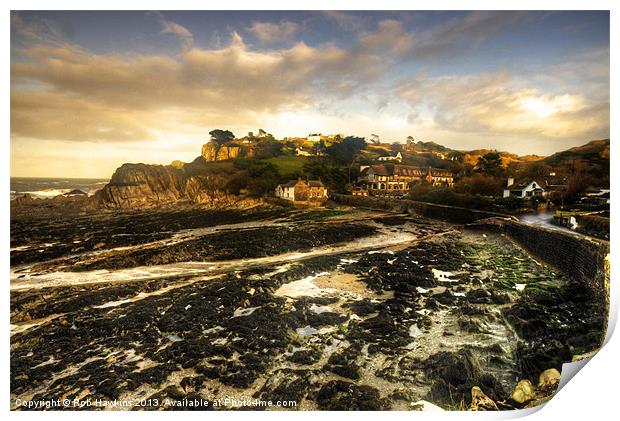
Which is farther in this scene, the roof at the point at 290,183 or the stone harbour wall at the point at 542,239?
the roof at the point at 290,183

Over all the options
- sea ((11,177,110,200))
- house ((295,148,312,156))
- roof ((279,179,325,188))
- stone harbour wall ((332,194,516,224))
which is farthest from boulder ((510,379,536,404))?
sea ((11,177,110,200))

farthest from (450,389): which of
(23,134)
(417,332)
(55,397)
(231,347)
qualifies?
(23,134)

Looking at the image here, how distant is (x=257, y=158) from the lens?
4.00 meters

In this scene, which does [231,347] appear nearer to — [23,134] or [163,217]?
[163,217]

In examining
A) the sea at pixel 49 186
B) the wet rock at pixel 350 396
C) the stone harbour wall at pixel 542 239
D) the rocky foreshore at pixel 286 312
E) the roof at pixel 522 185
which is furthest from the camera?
the roof at pixel 522 185

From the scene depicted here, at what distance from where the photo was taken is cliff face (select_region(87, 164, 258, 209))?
3891mm

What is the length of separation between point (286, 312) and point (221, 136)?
225cm

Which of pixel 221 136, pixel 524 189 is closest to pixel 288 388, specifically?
pixel 221 136

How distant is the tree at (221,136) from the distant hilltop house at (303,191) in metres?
0.85

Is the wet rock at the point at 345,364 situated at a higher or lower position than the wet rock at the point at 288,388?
higher

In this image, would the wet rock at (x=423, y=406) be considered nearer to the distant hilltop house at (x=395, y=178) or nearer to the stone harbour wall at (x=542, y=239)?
the stone harbour wall at (x=542, y=239)

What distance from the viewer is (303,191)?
13.5 feet

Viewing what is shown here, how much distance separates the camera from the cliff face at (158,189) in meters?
3.89

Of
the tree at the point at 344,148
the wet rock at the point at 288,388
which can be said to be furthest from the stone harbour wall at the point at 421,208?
the wet rock at the point at 288,388
